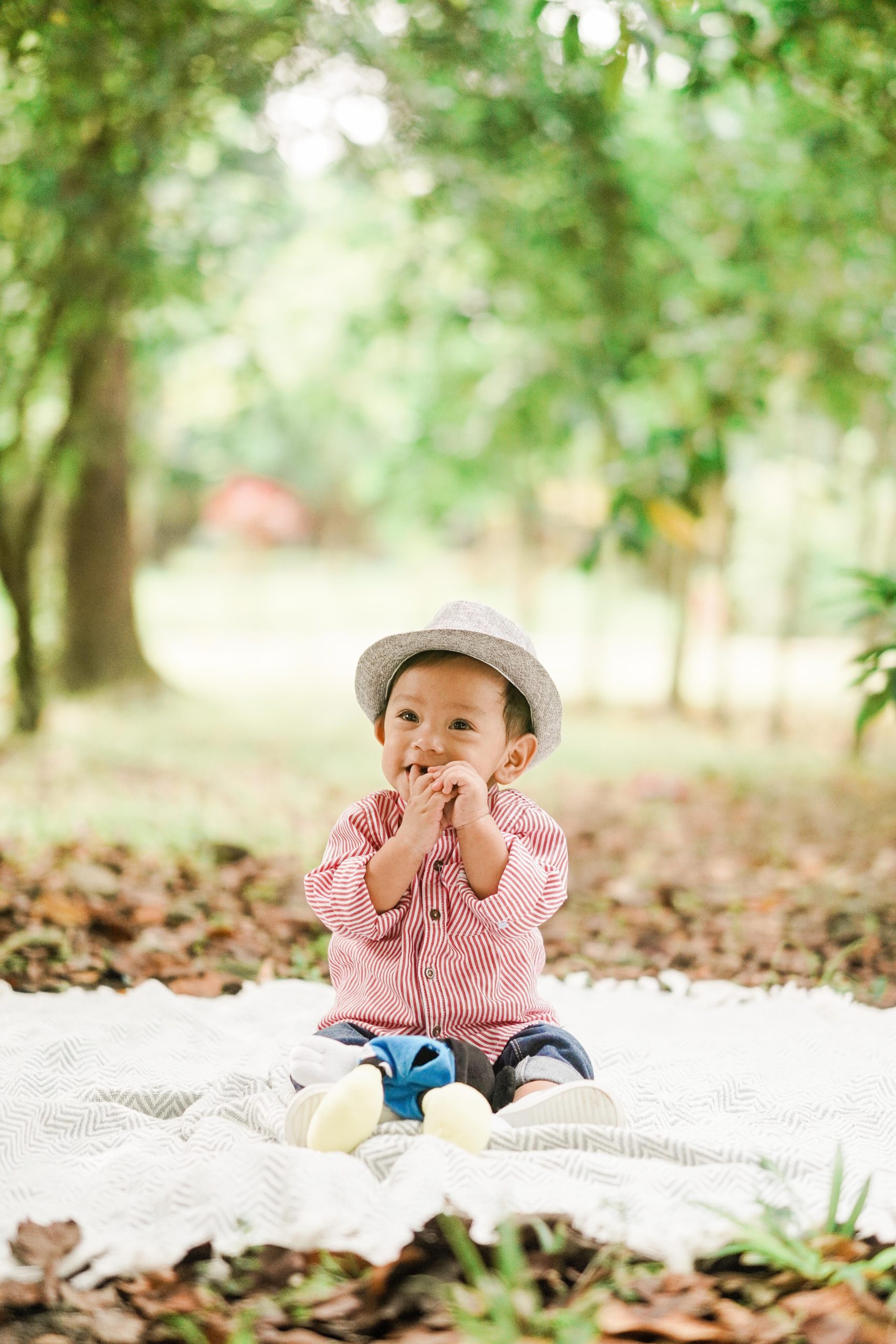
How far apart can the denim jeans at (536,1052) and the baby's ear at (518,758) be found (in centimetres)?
52

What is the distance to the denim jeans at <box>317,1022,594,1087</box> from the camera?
7.45 feet

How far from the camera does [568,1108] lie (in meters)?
2.13

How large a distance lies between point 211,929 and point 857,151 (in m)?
5.27

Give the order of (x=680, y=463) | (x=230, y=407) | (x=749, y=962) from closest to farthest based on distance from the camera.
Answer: (x=749, y=962) → (x=680, y=463) → (x=230, y=407)

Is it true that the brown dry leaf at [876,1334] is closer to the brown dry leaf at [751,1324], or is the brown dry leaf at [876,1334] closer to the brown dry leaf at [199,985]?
the brown dry leaf at [751,1324]

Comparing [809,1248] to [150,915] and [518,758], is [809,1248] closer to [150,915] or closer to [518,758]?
[518,758]

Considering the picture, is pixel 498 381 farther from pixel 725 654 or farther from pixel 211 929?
pixel 211 929

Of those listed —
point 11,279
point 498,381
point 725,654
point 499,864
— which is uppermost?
point 498,381

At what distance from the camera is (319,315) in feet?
50.5

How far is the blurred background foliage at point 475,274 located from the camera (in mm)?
4781

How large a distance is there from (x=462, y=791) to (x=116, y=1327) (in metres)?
1.02

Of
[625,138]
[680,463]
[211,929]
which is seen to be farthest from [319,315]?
[211,929]

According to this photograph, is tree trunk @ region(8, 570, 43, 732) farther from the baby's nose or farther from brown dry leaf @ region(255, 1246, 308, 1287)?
brown dry leaf @ region(255, 1246, 308, 1287)

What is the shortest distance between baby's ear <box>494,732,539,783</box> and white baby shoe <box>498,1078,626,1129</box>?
64cm
